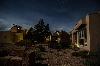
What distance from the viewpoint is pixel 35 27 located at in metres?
42.5

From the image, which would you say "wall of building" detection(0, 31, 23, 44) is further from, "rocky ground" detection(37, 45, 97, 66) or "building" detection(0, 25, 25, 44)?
"rocky ground" detection(37, 45, 97, 66)

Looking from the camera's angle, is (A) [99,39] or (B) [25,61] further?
(A) [99,39]

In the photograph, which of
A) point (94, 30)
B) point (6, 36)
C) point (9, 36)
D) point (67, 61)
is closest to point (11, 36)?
point (9, 36)

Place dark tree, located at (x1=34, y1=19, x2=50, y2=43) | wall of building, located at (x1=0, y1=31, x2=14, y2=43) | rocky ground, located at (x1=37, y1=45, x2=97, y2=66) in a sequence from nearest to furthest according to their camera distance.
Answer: rocky ground, located at (x1=37, y1=45, x2=97, y2=66)
dark tree, located at (x1=34, y1=19, x2=50, y2=43)
wall of building, located at (x1=0, y1=31, x2=14, y2=43)

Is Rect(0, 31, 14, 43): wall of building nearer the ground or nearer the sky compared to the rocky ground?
nearer the sky

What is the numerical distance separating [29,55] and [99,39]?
8107 millimetres

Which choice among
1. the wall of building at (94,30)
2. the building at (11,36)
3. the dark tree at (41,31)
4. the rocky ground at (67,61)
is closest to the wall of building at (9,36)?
the building at (11,36)

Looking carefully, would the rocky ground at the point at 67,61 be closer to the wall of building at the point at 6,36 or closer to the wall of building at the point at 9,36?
the wall of building at the point at 9,36


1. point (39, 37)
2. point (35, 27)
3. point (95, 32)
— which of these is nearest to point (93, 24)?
point (95, 32)

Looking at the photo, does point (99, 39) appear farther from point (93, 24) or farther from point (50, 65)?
point (50, 65)

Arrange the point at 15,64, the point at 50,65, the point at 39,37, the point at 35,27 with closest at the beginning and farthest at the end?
the point at 15,64
the point at 50,65
the point at 39,37
the point at 35,27

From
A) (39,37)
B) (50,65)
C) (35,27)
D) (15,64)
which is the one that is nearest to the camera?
(15,64)

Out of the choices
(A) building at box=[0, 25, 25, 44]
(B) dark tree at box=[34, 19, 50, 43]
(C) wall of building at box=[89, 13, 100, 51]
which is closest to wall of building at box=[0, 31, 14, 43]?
(A) building at box=[0, 25, 25, 44]

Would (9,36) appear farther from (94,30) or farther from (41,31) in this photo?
(94,30)
